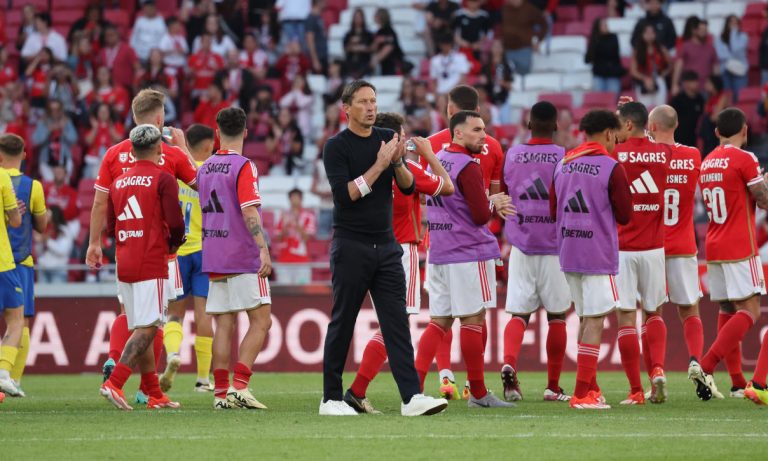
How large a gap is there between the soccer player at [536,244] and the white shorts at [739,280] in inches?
60.4

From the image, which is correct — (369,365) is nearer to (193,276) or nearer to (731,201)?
(193,276)

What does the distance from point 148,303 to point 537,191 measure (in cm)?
343

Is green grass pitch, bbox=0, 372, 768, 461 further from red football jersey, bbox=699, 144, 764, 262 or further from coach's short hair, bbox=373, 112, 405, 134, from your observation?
coach's short hair, bbox=373, 112, 405, 134

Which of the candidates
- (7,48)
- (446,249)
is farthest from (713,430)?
(7,48)

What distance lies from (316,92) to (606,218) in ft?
48.6

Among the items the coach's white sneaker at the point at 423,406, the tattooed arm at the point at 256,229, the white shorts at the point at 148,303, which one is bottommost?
the coach's white sneaker at the point at 423,406

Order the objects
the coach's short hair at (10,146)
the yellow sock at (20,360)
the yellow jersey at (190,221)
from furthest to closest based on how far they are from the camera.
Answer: the yellow sock at (20,360) < the yellow jersey at (190,221) < the coach's short hair at (10,146)

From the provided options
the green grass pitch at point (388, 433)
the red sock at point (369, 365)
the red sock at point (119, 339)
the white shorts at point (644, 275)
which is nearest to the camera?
the green grass pitch at point (388, 433)

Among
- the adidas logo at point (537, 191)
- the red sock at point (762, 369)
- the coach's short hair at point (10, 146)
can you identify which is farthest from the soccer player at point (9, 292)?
the red sock at point (762, 369)

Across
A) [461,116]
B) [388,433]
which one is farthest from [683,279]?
[388,433]

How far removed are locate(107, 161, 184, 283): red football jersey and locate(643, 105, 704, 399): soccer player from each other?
421 centimetres

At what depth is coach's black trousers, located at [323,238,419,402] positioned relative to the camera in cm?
994

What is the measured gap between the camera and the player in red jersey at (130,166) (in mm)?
11664

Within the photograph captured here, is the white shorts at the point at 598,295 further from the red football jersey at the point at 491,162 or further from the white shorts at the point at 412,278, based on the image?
the red football jersey at the point at 491,162
